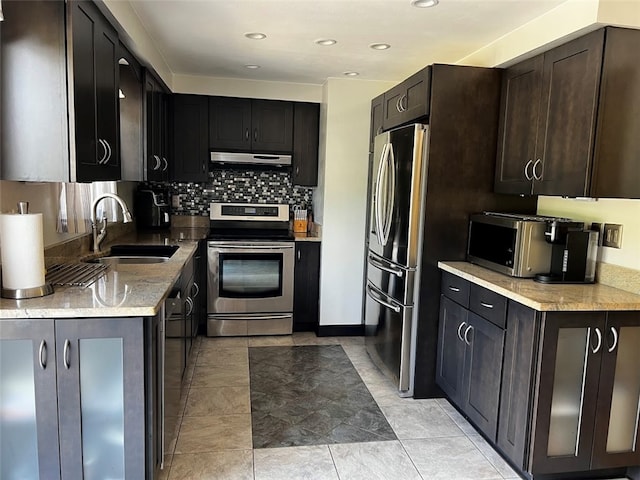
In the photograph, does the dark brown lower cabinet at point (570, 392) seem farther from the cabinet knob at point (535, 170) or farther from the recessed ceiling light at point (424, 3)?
the recessed ceiling light at point (424, 3)

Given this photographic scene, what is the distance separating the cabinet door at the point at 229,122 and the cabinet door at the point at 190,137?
0.20 feet

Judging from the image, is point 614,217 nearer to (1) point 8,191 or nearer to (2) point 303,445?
(2) point 303,445

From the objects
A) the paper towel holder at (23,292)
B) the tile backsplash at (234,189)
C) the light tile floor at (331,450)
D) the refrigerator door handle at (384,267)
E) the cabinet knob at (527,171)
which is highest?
the cabinet knob at (527,171)

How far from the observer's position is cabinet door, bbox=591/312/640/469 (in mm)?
2154

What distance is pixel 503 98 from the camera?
115 inches

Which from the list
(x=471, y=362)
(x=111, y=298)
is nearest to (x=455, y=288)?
(x=471, y=362)

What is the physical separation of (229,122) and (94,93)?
2.36 m

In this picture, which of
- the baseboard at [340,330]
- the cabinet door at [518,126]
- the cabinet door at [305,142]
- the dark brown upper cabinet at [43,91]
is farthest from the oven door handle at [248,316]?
the dark brown upper cabinet at [43,91]

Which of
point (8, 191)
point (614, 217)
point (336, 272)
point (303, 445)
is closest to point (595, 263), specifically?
point (614, 217)

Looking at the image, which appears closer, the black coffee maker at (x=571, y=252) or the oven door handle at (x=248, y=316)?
the black coffee maker at (x=571, y=252)

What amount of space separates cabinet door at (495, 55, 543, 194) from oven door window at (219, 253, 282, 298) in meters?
Result: 2.09

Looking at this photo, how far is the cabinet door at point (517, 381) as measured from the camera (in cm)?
216

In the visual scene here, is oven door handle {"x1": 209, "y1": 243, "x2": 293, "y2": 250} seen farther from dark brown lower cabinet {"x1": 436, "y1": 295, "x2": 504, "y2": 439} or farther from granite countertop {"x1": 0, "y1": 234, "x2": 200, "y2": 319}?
dark brown lower cabinet {"x1": 436, "y1": 295, "x2": 504, "y2": 439}

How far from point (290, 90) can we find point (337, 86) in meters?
0.53
